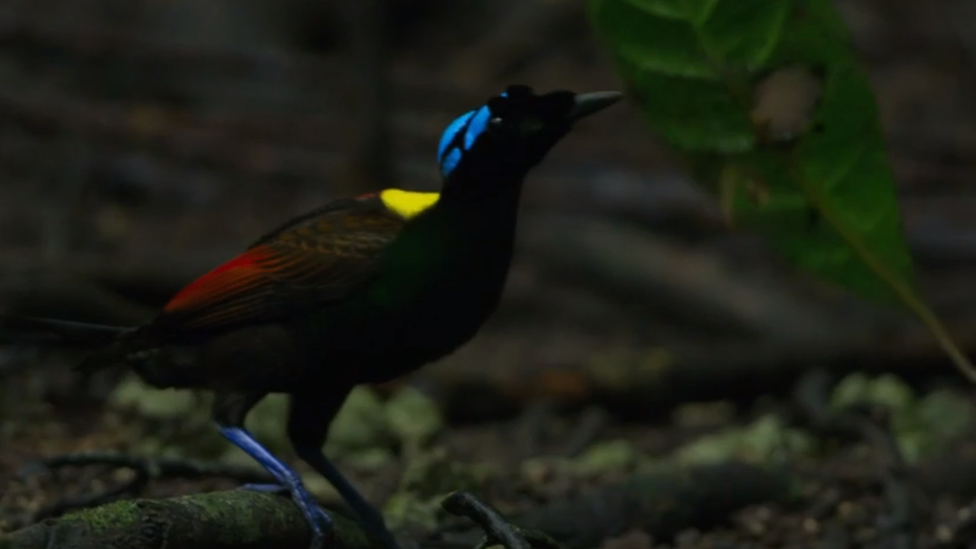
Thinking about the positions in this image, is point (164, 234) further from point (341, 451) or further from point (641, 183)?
point (341, 451)

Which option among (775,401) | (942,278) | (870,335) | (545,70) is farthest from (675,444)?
(545,70)

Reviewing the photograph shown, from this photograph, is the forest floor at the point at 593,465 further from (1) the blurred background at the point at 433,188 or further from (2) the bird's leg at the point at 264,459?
(2) the bird's leg at the point at 264,459

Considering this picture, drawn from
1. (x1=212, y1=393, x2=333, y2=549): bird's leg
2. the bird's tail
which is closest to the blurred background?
the bird's tail

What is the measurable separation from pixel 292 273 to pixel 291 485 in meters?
0.34

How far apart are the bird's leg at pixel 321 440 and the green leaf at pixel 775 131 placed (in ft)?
2.90

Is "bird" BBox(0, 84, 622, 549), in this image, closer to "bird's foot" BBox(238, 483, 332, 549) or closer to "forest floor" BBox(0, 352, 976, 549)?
"bird's foot" BBox(238, 483, 332, 549)

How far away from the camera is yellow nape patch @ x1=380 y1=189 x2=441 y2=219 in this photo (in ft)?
7.45

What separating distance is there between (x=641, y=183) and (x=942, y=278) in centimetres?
161

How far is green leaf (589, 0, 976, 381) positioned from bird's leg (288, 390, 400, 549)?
0.89 meters

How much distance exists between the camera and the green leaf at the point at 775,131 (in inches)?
108

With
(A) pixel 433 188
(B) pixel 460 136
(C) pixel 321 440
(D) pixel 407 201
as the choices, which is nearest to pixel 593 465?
(C) pixel 321 440

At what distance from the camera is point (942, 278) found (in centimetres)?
718

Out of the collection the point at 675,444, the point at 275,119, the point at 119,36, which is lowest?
the point at 675,444

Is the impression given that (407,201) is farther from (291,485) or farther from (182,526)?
(182,526)
